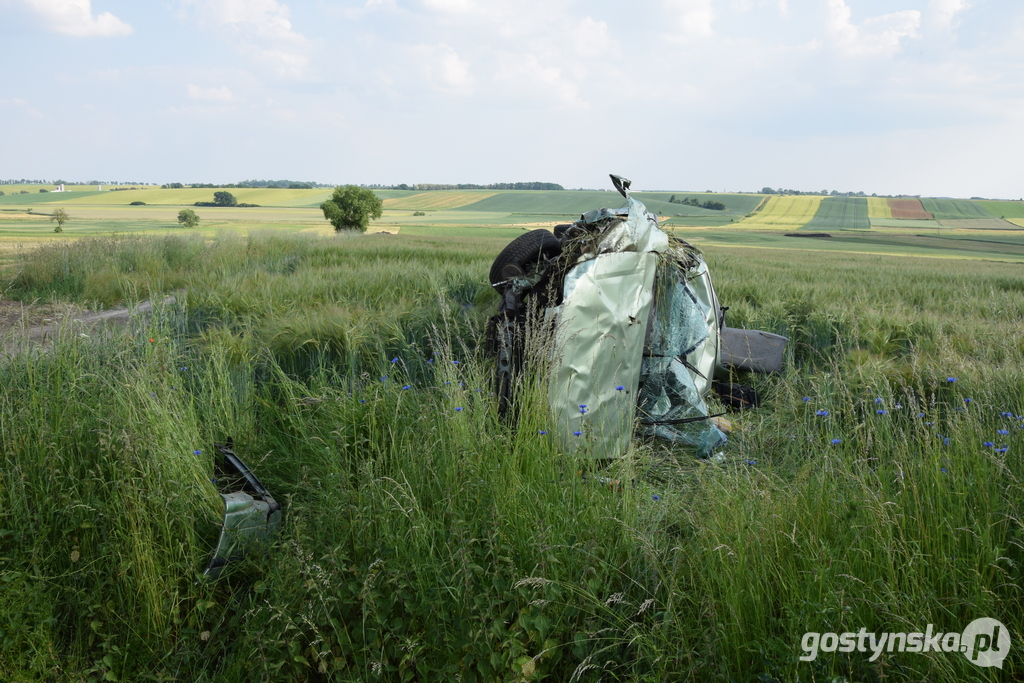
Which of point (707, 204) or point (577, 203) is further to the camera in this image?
point (707, 204)

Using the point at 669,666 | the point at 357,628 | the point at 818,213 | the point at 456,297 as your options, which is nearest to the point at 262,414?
the point at 357,628

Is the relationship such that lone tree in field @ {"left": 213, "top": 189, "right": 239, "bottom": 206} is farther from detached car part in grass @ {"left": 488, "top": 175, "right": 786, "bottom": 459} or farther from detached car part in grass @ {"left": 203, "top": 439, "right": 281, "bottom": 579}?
detached car part in grass @ {"left": 203, "top": 439, "right": 281, "bottom": 579}

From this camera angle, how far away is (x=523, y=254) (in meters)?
4.34

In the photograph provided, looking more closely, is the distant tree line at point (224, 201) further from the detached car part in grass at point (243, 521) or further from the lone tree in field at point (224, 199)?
the detached car part in grass at point (243, 521)

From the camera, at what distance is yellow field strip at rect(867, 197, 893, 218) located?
245 feet

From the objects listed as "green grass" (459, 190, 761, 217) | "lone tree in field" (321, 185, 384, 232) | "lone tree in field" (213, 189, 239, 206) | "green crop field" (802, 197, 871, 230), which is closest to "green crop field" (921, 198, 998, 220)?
"green crop field" (802, 197, 871, 230)

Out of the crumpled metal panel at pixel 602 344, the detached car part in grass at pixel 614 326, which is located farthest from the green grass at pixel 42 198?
the crumpled metal panel at pixel 602 344

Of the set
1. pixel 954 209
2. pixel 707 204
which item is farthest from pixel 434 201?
pixel 954 209

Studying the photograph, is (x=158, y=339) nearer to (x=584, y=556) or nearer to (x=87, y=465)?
(x=87, y=465)

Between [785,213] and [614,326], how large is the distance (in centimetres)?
7922

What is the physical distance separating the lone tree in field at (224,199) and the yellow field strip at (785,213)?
202ft

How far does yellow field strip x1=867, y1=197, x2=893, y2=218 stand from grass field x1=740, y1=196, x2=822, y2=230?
6311 mm

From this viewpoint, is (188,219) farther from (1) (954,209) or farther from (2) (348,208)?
(1) (954,209)

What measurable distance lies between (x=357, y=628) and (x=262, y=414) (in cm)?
209
